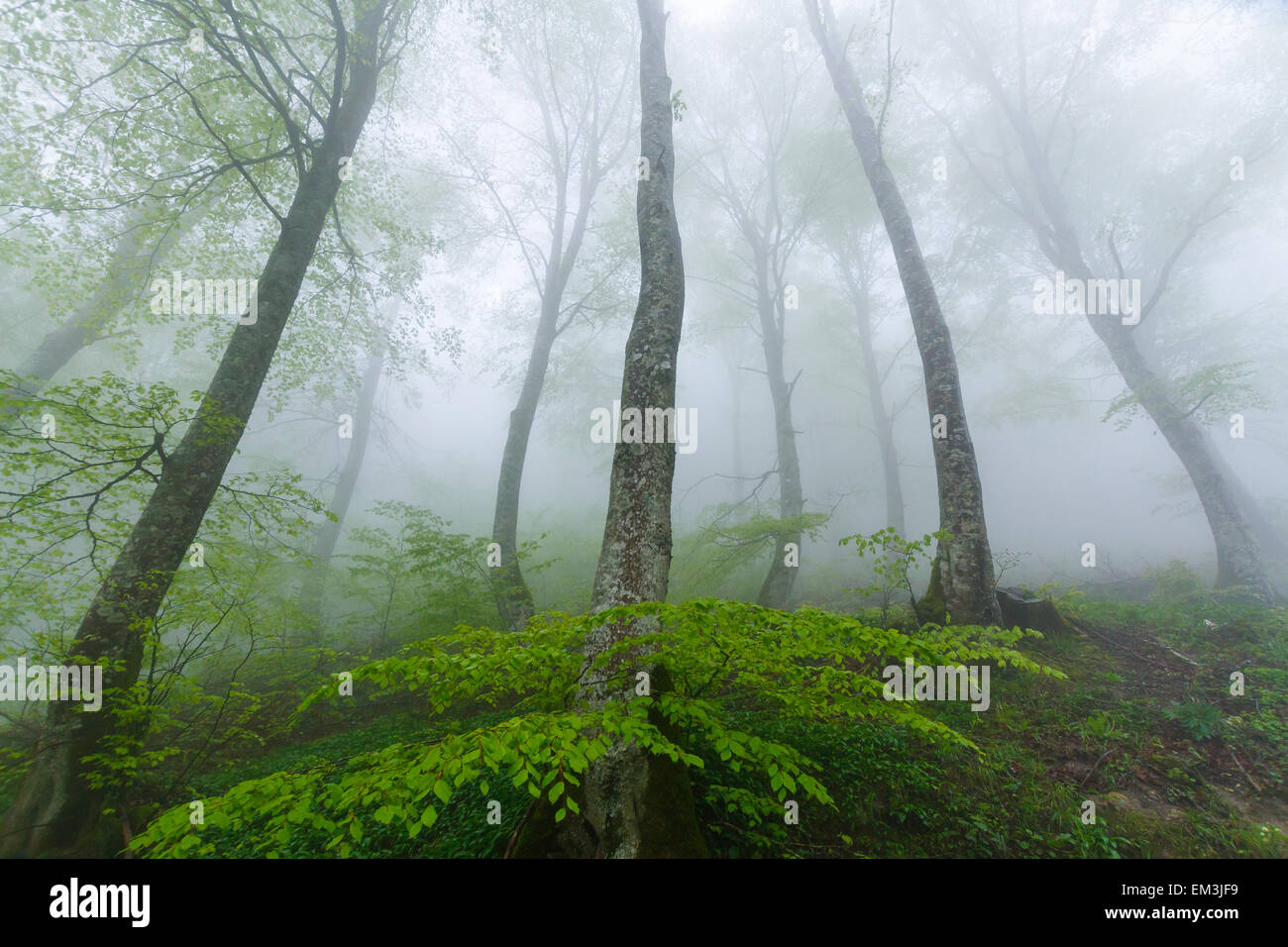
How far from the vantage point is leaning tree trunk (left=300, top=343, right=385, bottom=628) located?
10.8 m

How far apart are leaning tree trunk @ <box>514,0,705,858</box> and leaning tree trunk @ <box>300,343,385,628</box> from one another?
7592 millimetres

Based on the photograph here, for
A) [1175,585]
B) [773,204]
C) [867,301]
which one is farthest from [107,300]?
[867,301]

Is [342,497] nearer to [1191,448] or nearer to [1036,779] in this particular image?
[1036,779]

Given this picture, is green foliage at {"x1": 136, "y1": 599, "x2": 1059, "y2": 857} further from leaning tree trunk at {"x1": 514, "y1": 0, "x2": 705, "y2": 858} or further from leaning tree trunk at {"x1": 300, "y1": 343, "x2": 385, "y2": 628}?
leaning tree trunk at {"x1": 300, "y1": 343, "x2": 385, "y2": 628}

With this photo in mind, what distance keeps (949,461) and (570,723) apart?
19.3 ft

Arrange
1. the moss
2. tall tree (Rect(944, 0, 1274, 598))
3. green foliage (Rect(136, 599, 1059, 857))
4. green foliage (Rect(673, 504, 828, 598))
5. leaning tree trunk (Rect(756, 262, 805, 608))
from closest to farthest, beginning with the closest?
green foliage (Rect(136, 599, 1059, 857)), the moss, green foliage (Rect(673, 504, 828, 598)), tall tree (Rect(944, 0, 1274, 598)), leaning tree trunk (Rect(756, 262, 805, 608))

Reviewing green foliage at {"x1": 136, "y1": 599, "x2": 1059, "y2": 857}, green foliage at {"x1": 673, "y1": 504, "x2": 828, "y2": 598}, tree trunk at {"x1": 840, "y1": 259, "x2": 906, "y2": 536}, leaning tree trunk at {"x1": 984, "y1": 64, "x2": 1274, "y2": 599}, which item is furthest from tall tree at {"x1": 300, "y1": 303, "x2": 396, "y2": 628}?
tree trunk at {"x1": 840, "y1": 259, "x2": 906, "y2": 536}

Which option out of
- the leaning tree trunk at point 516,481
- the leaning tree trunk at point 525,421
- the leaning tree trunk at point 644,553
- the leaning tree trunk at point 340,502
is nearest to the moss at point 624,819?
the leaning tree trunk at point 644,553

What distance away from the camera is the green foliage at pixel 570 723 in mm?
1747

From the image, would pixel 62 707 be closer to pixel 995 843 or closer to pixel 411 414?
pixel 995 843

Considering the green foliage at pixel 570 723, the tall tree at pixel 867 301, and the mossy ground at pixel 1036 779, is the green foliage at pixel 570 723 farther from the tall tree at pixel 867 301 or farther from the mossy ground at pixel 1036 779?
the tall tree at pixel 867 301

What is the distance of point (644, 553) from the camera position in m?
3.43

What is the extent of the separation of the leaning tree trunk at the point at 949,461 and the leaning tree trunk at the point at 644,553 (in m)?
3.62
